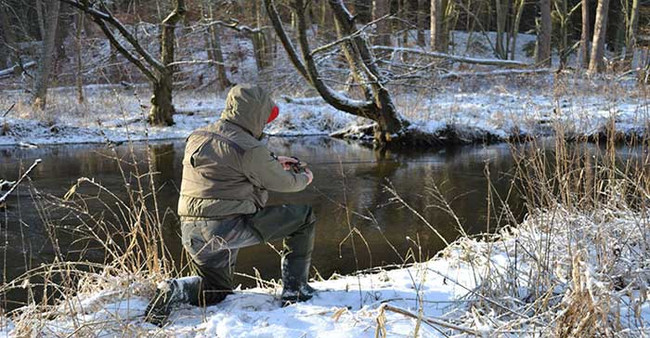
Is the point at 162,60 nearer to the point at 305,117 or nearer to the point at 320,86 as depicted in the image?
the point at 305,117

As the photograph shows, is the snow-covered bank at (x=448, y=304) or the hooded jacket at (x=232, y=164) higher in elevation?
the hooded jacket at (x=232, y=164)

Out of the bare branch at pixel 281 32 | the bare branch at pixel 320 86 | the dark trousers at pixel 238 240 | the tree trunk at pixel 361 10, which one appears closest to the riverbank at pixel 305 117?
the bare branch at pixel 320 86

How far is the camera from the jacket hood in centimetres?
317

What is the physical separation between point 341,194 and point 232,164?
5.41 metres

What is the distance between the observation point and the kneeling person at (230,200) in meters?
3.15

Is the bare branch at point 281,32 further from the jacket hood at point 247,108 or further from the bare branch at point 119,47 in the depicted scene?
the jacket hood at point 247,108

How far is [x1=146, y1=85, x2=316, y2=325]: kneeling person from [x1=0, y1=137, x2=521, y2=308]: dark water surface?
0.82m

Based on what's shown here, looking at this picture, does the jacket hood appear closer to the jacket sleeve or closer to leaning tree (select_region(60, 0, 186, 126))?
the jacket sleeve

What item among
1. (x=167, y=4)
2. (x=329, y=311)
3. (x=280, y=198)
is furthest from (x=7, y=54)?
(x=329, y=311)

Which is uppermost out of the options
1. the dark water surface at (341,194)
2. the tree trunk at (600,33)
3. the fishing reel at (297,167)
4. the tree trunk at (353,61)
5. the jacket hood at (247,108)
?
the tree trunk at (600,33)

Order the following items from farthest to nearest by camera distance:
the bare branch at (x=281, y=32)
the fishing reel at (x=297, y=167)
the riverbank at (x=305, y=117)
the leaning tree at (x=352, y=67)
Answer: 1. the riverbank at (x=305, y=117)
2. the leaning tree at (x=352, y=67)
3. the bare branch at (x=281, y=32)
4. the fishing reel at (x=297, y=167)

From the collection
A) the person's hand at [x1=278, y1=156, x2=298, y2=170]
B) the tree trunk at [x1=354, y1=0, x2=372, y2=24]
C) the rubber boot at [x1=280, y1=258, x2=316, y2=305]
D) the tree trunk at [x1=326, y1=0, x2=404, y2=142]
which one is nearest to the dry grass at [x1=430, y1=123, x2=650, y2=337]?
the rubber boot at [x1=280, y1=258, x2=316, y2=305]

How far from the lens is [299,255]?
11.2ft

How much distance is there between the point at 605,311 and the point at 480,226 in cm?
437
